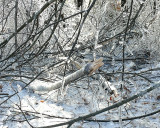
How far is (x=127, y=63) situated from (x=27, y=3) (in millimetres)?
2013

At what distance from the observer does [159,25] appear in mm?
3096

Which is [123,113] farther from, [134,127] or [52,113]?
[52,113]

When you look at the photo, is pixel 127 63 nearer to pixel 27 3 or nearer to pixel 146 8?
pixel 146 8

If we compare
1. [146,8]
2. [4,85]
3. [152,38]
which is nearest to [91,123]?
[4,85]

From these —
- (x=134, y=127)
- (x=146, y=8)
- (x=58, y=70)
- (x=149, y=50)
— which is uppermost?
(x=146, y=8)

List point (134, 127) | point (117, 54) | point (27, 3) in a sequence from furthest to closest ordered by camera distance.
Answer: point (27, 3)
point (117, 54)
point (134, 127)

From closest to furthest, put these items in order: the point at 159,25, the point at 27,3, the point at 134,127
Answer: the point at 134,127, the point at 159,25, the point at 27,3

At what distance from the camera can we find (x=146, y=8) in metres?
3.29

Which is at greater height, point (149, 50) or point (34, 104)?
point (149, 50)

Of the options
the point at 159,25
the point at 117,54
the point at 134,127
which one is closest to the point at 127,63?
the point at 117,54

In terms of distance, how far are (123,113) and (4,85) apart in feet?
4.83

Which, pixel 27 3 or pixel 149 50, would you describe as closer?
pixel 149 50

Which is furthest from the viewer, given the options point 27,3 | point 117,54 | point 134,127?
point 27,3

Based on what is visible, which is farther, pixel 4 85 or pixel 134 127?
pixel 4 85
